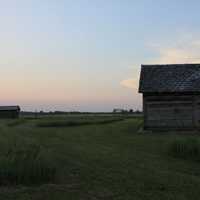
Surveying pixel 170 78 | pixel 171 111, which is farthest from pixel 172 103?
pixel 170 78

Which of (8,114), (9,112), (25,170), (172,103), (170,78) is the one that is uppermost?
(170,78)

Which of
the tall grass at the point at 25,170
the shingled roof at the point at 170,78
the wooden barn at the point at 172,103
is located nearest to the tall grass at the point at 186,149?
the tall grass at the point at 25,170

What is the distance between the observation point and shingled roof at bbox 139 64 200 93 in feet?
101

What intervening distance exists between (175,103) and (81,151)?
14295 millimetres

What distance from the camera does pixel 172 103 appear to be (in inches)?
1213

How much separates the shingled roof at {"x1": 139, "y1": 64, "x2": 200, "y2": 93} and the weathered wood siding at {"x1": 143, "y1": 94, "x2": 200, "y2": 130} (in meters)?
0.58

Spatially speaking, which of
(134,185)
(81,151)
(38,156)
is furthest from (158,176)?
(81,151)

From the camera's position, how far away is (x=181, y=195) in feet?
31.8

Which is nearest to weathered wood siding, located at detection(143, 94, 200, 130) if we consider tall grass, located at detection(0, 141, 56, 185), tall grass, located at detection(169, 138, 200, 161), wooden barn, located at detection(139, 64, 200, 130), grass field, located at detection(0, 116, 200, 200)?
wooden barn, located at detection(139, 64, 200, 130)

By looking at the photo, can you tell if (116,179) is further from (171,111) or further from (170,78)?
(170,78)

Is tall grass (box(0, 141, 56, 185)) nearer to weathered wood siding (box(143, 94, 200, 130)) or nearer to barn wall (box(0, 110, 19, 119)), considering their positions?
weathered wood siding (box(143, 94, 200, 130))

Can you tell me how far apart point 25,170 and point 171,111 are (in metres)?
21.4

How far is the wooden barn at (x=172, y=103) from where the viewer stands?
30.6 meters

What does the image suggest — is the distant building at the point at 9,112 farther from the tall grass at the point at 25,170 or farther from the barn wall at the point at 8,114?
the tall grass at the point at 25,170
